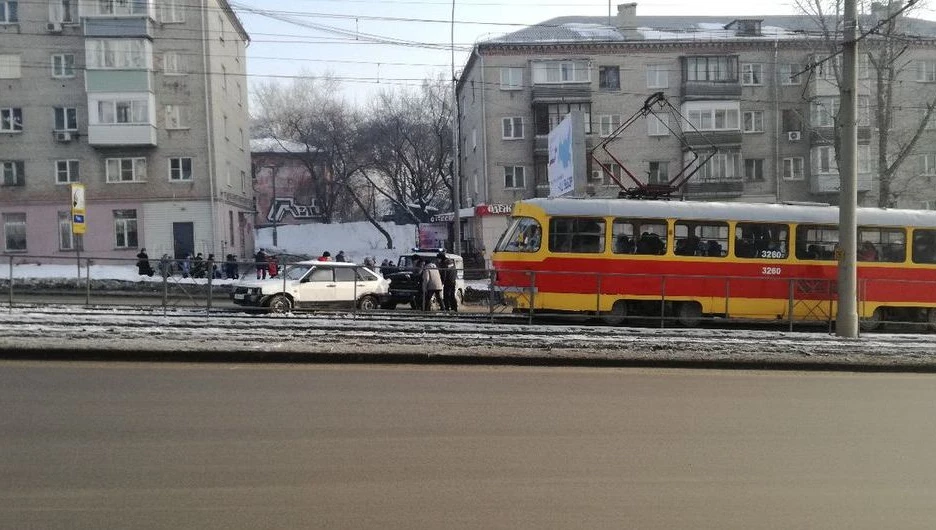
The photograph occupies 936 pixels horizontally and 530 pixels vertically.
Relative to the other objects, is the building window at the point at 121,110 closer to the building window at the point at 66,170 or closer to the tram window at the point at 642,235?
the building window at the point at 66,170

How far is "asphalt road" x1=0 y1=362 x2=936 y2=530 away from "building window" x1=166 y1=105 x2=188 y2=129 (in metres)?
32.6

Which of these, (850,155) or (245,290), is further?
(245,290)

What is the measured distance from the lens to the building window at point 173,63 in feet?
125

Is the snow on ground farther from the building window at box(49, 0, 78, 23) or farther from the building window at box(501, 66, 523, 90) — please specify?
the building window at box(49, 0, 78, 23)

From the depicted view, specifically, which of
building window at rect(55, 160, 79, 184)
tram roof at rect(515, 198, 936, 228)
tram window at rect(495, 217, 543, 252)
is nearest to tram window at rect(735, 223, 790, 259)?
tram roof at rect(515, 198, 936, 228)

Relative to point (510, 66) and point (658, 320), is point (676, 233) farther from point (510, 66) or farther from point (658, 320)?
point (510, 66)

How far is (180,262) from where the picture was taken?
15.0 m

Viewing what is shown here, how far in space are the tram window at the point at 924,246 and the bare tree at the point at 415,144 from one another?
Answer: 40538 millimetres

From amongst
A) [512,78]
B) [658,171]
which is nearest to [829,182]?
[658,171]

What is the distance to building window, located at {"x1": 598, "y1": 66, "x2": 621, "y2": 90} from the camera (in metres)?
42.3

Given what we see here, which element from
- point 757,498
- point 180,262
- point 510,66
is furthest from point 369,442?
point 510,66

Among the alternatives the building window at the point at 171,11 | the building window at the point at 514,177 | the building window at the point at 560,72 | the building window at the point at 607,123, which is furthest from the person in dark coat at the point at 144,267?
the building window at the point at 607,123

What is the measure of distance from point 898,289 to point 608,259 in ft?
23.3

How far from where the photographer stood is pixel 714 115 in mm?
42406
